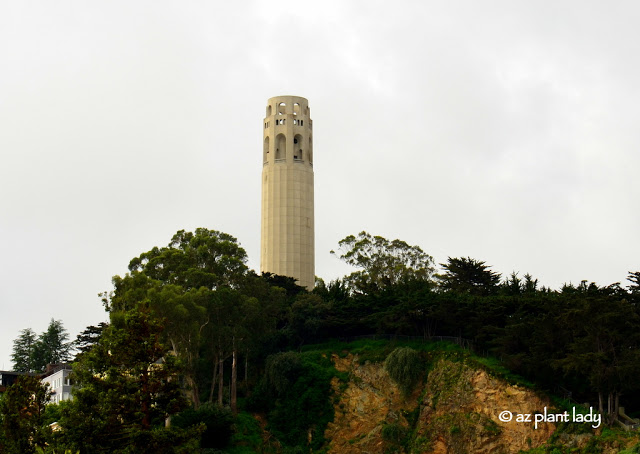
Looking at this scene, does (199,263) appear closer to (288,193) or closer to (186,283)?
(186,283)

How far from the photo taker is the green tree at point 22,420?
4681 cm

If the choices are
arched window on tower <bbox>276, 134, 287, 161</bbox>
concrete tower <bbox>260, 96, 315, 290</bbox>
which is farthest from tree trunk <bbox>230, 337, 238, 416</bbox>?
arched window on tower <bbox>276, 134, 287, 161</bbox>

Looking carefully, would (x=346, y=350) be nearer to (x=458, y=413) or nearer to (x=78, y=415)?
(x=458, y=413)

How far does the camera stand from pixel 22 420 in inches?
1874

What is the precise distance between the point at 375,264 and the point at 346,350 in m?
17.0

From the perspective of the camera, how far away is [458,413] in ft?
182

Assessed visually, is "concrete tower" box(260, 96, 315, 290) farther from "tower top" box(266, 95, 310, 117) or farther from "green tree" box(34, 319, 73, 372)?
"green tree" box(34, 319, 73, 372)

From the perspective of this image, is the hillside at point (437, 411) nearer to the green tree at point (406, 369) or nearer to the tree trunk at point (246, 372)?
the green tree at point (406, 369)

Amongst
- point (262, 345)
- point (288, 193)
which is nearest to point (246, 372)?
point (262, 345)

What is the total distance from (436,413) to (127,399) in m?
19.9

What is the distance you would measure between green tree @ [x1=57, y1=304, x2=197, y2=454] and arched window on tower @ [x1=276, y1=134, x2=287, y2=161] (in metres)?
41.3

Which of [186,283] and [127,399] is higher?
[186,283]

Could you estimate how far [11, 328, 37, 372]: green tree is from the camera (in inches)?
3573

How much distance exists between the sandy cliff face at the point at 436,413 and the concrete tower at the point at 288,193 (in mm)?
21596
